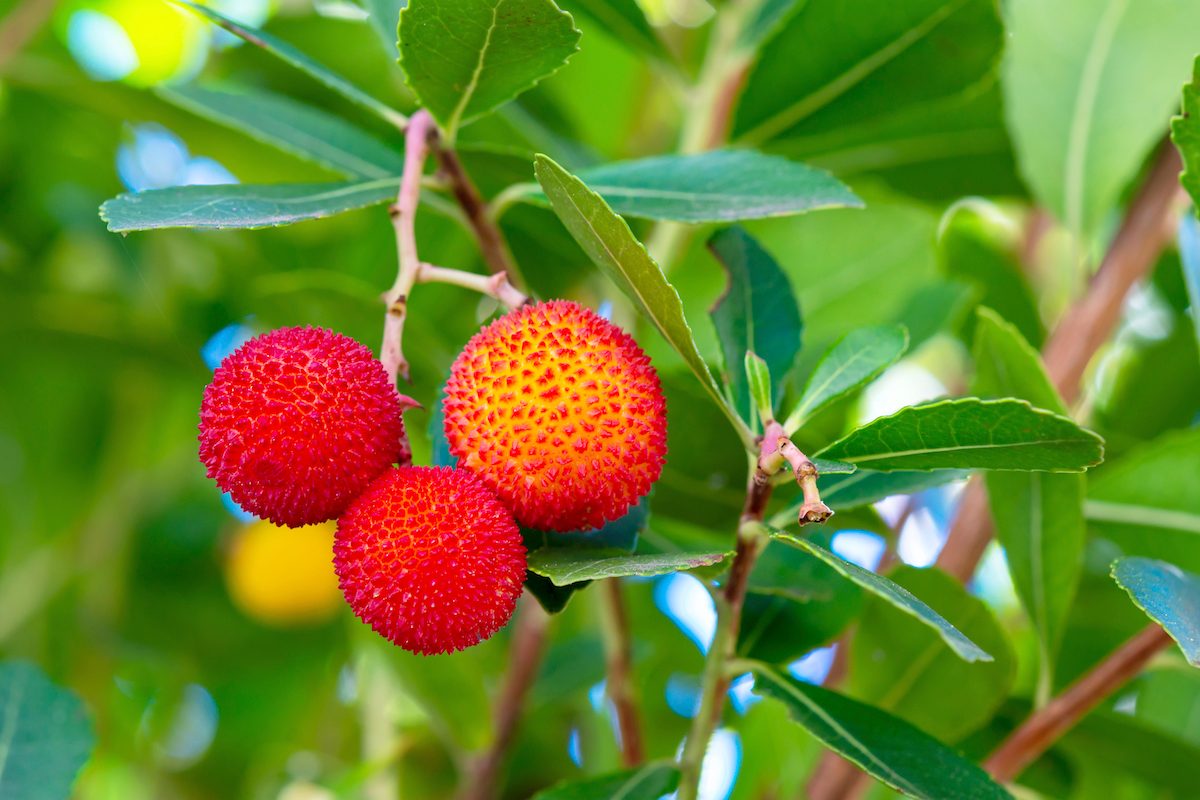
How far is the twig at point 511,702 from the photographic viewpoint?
4.27 ft

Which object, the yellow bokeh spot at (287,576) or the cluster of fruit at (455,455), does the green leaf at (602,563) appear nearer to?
the cluster of fruit at (455,455)

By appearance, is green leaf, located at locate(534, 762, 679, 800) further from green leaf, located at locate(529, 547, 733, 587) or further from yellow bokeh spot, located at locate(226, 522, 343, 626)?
yellow bokeh spot, located at locate(226, 522, 343, 626)

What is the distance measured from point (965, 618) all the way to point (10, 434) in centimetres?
151

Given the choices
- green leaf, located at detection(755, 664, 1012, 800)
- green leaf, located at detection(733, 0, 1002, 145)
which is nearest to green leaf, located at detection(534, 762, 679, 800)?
green leaf, located at detection(755, 664, 1012, 800)

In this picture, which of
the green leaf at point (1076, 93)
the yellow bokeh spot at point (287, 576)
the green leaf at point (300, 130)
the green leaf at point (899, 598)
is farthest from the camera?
the yellow bokeh spot at point (287, 576)

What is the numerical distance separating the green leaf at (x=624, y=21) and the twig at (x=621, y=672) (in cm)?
54

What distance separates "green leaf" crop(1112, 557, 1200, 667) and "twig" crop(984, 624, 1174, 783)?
16 centimetres

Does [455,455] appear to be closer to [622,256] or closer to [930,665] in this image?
[622,256]

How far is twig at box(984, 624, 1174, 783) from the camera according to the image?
93 cm

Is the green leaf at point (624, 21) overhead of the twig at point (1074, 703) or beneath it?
overhead

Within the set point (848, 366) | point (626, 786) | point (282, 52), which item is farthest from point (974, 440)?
point (282, 52)

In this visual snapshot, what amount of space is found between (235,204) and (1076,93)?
88 centimetres

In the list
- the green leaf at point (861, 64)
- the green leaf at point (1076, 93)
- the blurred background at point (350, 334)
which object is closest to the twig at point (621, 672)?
the blurred background at point (350, 334)

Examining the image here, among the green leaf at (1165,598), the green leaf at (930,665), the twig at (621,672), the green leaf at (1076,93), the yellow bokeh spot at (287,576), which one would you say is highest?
the green leaf at (1076,93)
